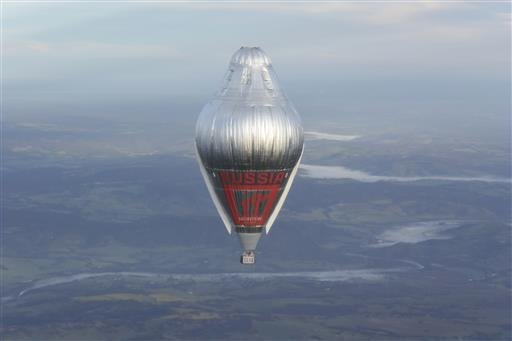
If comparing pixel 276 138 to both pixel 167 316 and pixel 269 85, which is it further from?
pixel 167 316

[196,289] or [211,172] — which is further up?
[211,172]

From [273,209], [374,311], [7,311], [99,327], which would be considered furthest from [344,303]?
[273,209]

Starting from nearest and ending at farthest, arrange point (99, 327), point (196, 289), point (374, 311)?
point (99, 327), point (374, 311), point (196, 289)

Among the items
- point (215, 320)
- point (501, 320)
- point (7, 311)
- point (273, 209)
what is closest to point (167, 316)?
point (215, 320)

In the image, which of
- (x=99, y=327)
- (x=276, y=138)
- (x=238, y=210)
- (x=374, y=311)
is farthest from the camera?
(x=374, y=311)

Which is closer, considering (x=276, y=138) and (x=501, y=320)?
(x=276, y=138)

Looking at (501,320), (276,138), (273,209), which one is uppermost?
(276,138)

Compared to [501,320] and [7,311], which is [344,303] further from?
[7,311]
